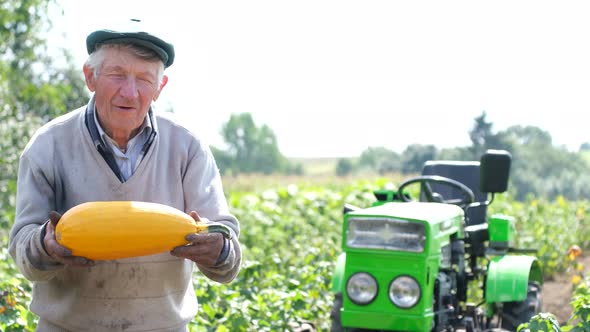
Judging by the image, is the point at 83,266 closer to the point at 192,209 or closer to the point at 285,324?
the point at 192,209

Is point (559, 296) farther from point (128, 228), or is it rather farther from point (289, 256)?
point (128, 228)

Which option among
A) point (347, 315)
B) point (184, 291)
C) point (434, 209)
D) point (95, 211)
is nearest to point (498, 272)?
point (434, 209)

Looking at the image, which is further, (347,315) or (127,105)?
(347,315)

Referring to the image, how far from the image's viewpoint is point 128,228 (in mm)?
3355

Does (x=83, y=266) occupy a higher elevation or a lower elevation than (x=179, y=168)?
lower

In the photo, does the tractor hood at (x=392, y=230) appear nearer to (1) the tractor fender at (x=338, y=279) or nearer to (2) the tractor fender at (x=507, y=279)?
(1) the tractor fender at (x=338, y=279)

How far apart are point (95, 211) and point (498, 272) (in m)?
4.72

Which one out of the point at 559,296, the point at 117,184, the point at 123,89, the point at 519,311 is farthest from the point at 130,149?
the point at 559,296

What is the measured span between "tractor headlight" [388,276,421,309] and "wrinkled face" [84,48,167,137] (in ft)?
10.6

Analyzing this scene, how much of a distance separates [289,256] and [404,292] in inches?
172

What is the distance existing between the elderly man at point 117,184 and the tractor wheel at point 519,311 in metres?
4.42

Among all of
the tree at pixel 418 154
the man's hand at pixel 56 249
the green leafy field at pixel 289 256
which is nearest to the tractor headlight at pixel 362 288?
the green leafy field at pixel 289 256

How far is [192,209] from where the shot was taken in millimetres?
3723

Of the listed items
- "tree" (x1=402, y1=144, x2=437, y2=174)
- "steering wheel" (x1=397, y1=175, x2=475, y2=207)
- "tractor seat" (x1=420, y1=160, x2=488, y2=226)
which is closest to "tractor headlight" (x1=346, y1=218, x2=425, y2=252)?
"steering wheel" (x1=397, y1=175, x2=475, y2=207)
